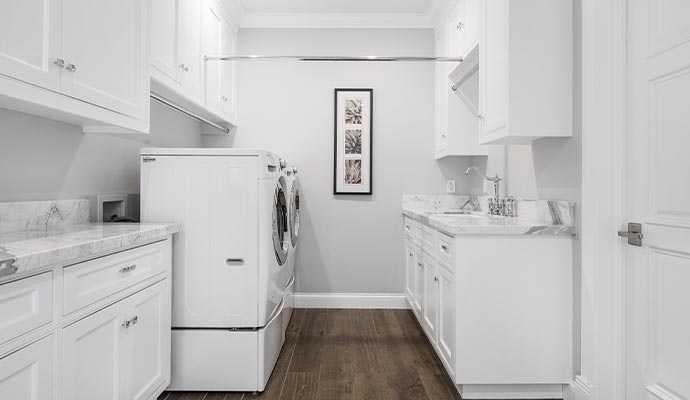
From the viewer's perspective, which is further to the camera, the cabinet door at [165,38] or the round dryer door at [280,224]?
the round dryer door at [280,224]

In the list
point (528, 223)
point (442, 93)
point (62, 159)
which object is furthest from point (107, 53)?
point (442, 93)

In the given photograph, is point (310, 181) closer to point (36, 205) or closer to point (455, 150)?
point (455, 150)

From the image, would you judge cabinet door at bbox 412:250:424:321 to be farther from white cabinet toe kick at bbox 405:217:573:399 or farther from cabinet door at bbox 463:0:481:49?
cabinet door at bbox 463:0:481:49

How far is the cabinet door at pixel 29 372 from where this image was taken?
101 centimetres

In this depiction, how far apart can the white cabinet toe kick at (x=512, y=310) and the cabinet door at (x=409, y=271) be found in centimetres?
126

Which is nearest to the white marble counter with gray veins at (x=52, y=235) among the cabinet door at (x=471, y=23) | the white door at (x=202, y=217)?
the white door at (x=202, y=217)

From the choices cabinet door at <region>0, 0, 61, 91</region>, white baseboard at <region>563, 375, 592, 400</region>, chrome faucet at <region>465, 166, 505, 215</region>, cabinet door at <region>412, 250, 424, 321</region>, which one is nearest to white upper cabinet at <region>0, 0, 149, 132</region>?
cabinet door at <region>0, 0, 61, 91</region>

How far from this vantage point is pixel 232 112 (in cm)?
355

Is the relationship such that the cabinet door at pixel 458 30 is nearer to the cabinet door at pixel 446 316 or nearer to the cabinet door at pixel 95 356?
the cabinet door at pixel 446 316

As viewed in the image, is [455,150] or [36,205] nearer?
[36,205]

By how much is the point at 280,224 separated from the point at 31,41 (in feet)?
5.12

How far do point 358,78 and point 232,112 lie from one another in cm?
120

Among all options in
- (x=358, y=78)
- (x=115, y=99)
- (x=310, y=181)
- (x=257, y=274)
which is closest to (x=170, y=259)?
(x=257, y=274)
